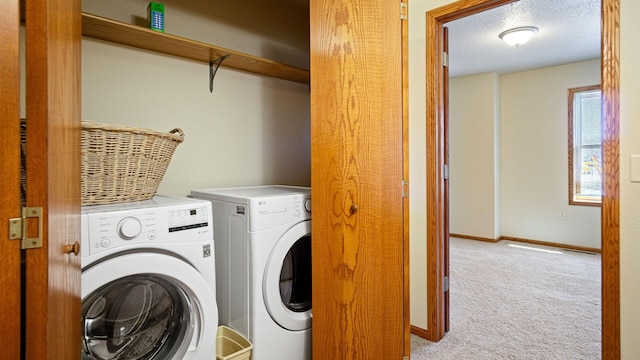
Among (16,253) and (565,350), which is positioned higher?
(16,253)

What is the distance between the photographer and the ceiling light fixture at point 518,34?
3.26m

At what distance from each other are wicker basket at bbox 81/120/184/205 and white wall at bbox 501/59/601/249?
473 centimetres

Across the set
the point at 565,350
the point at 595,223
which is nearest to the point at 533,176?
the point at 595,223

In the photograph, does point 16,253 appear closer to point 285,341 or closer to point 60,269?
point 60,269

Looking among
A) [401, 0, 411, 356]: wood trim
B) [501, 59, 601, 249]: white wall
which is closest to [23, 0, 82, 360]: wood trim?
[401, 0, 411, 356]: wood trim

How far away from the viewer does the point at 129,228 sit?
3.98 ft

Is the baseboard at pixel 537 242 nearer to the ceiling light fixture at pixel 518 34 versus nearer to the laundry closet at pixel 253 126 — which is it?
the ceiling light fixture at pixel 518 34

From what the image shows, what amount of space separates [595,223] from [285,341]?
14.5 feet

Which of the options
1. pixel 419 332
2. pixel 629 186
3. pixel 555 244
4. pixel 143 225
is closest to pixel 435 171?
pixel 629 186

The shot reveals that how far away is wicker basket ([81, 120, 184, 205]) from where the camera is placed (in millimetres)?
1277

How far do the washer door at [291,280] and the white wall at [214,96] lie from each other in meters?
0.76

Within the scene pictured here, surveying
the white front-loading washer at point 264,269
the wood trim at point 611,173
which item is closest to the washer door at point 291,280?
the white front-loading washer at point 264,269

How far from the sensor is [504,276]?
11.2 feet

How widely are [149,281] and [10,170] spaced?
31.0 inches
